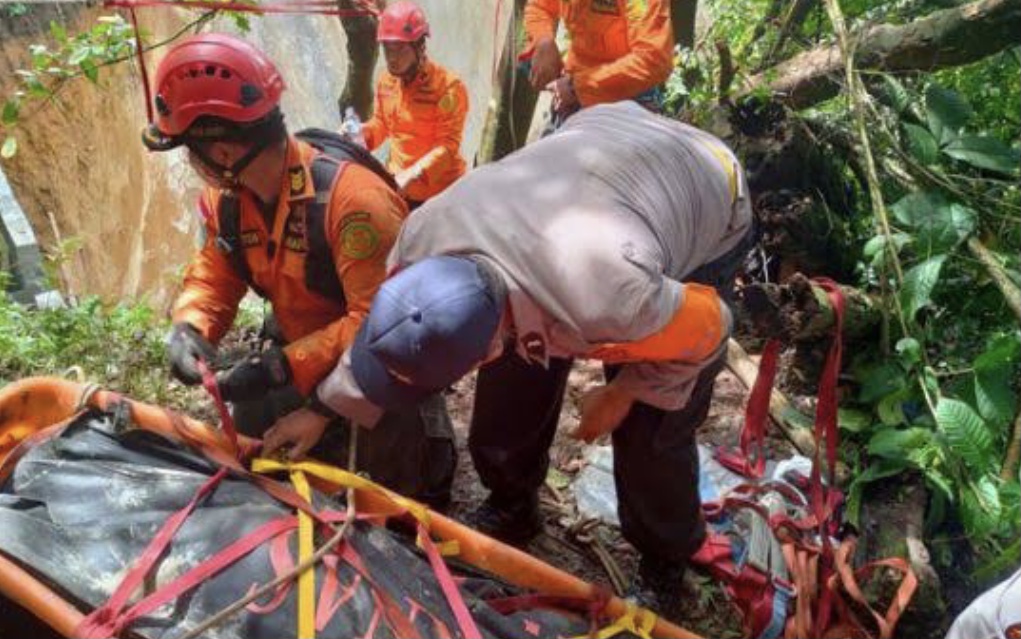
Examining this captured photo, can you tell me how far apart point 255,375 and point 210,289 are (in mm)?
466

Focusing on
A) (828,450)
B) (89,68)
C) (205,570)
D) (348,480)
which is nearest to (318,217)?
(348,480)

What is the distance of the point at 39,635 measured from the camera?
178cm

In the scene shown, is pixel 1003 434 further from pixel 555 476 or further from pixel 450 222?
pixel 450 222

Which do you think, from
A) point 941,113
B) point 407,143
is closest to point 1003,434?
point 941,113

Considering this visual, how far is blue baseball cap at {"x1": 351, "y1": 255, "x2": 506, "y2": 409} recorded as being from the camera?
167 cm

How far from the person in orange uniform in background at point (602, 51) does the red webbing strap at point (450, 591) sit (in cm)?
269

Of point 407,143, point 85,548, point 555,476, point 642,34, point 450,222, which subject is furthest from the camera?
point 407,143

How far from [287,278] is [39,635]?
110cm

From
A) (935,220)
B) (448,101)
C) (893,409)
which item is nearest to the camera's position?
(893,409)

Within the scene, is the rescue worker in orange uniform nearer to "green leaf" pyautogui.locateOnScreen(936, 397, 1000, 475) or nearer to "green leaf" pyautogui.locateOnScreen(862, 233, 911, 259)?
"green leaf" pyautogui.locateOnScreen(936, 397, 1000, 475)

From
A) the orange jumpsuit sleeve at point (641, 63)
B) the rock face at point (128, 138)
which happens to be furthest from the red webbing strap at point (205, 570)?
the rock face at point (128, 138)

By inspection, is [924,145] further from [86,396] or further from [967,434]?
[86,396]

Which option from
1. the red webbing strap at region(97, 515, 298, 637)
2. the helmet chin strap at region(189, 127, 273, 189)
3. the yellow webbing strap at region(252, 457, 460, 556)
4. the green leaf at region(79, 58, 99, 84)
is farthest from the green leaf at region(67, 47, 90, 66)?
the red webbing strap at region(97, 515, 298, 637)

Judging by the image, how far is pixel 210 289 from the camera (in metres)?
2.65
